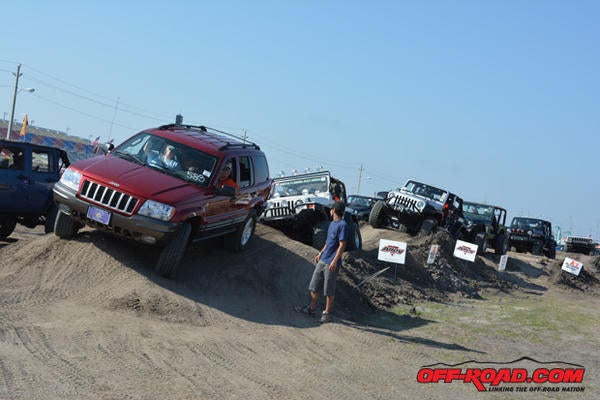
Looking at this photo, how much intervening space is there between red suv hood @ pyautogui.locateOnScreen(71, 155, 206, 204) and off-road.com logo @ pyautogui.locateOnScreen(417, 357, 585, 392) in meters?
3.97

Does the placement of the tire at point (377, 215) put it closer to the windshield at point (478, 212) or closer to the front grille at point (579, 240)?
the windshield at point (478, 212)

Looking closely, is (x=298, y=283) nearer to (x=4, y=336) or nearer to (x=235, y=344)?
(x=235, y=344)

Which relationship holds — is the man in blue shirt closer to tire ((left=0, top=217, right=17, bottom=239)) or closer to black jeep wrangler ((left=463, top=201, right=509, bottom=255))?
tire ((left=0, top=217, right=17, bottom=239))

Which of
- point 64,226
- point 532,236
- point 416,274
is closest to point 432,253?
point 416,274

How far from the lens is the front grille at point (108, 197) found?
7.78 m

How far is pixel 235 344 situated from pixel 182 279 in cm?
237

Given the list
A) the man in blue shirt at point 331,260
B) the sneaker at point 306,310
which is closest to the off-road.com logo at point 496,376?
the man in blue shirt at point 331,260

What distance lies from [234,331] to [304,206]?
6.73 meters

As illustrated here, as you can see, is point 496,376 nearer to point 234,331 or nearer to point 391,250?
point 234,331

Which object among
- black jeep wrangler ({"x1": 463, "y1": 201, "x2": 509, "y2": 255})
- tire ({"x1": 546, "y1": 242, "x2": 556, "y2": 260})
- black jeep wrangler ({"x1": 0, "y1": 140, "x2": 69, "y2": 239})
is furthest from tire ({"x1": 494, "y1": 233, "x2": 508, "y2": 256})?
black jeep wrangler ({"x1": 0, "y1": 140, "x2": 69, "y2": 239})

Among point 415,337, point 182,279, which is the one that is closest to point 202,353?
point 182,279

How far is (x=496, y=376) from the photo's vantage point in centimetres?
699

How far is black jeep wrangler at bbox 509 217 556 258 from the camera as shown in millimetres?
29219

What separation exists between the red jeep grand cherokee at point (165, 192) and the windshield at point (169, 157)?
0.01 m
